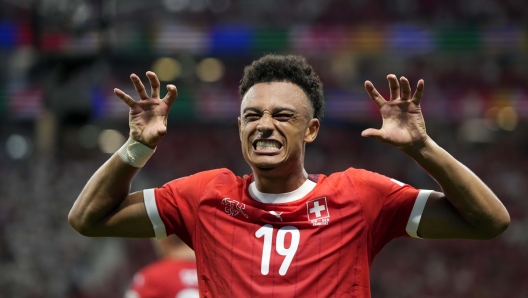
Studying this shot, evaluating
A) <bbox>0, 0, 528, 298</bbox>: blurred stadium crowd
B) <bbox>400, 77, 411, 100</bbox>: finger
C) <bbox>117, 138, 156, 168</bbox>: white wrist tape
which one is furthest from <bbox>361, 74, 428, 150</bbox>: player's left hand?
<bbox>0, 0, 528, 298</bbox>: blurred stadium crowd

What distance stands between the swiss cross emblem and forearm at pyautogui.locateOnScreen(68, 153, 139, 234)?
2.21 ft

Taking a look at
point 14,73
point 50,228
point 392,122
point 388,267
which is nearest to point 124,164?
point 392,122

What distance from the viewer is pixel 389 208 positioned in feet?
8.23

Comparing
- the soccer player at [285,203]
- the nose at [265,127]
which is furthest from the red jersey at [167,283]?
the nose at [265,127]

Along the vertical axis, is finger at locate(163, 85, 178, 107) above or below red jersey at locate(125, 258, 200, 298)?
above

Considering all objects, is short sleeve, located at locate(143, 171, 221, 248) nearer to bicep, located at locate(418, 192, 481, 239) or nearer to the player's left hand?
the player's left hand

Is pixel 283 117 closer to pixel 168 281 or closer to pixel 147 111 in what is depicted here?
pixel 147 111

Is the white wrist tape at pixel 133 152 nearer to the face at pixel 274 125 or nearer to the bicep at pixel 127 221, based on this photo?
the bicep at pixel 127 221

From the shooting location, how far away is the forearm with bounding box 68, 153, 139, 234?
8.41 ft

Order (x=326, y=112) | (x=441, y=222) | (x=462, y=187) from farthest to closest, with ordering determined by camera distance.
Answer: (x=326, y=112), (x=441, y=222), (x=462, y=187)

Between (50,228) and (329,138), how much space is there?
6084mm

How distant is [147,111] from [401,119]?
3.09 feet

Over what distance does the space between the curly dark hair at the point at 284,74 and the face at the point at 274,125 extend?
3 centimetres

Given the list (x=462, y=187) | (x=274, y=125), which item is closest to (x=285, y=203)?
(x=274, y=125)
